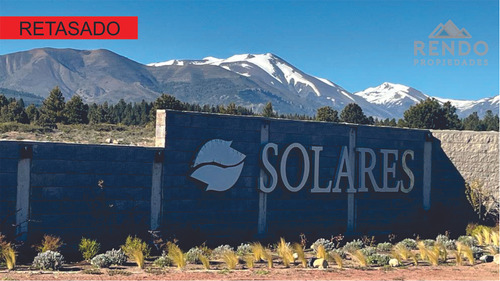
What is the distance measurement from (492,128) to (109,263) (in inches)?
4182

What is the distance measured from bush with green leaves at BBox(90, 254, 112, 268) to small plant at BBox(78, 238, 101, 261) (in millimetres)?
914

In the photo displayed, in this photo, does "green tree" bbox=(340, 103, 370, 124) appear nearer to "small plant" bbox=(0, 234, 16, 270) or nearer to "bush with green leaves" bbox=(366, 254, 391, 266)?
"bush with green leaves" bbox=(366, 254, 391, 266)

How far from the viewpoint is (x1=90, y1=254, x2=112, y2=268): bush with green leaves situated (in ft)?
57.3

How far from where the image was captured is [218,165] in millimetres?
22375

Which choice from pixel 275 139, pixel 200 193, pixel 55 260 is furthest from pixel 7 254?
pixel 275 139

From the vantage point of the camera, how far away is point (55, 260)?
1703cm

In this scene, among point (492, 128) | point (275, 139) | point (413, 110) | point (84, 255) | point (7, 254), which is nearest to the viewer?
point (7, 254)

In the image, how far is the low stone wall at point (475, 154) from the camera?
96.3 feet

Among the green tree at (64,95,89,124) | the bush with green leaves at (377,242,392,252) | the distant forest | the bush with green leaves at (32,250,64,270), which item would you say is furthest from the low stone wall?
the green tree at (64,95,89,124)

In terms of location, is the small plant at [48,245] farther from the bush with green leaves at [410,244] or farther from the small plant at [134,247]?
the bush with green leaves at [410,244]

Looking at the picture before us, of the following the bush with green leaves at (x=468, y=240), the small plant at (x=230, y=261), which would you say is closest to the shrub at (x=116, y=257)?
the small plant at (x=230, y=261)

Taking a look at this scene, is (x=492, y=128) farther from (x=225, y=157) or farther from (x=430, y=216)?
(x=225, y=157)

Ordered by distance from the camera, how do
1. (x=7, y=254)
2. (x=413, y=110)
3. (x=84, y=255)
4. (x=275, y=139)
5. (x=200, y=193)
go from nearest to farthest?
(x=7, y=254), (x=84, y=255), (x=200, y=193), (x=275, y=139), (x=413, y=110)

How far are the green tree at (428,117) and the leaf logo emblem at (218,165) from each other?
73.7m
